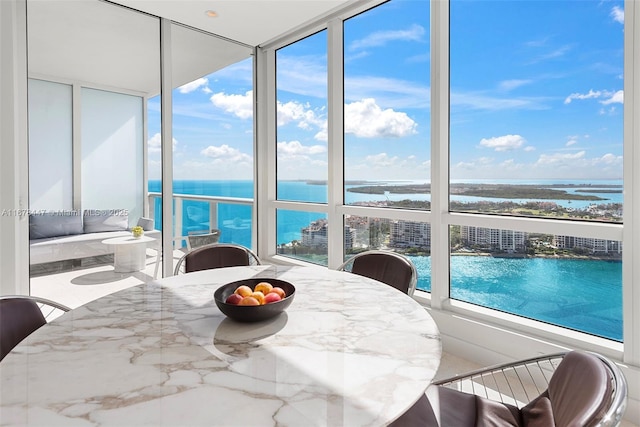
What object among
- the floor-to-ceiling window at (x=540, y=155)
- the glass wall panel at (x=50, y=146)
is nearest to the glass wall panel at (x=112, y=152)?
the glass wall panel at (x=50, y=146)

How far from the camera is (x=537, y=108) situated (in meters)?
2.43

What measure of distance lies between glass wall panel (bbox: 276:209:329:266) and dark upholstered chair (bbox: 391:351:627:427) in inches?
104

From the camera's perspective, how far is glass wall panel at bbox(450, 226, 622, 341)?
2.19 meters

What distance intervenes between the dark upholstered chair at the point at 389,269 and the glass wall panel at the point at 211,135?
222 centimetres

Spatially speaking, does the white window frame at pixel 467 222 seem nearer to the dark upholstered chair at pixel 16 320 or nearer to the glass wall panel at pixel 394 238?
the glass wall panel at pixel 394 238

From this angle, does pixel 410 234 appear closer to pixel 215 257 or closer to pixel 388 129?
pixel 388 129

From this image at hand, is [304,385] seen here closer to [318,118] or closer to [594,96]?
[594,96]

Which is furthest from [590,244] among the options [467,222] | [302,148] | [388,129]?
[302,148]

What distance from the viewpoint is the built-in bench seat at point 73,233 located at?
291 centimetres

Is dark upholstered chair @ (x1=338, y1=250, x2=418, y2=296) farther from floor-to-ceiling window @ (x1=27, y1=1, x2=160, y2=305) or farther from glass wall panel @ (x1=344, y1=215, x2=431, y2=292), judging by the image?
floor-to-ceiling window @ (x1=27, y1=1, x2=160, y2=305)

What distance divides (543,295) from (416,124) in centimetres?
160

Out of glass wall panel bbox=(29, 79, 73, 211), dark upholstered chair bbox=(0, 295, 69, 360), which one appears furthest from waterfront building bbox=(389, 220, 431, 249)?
glass wall panel bbox=(29, 79, 73, 211)

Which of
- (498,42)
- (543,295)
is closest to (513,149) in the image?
(498,42)

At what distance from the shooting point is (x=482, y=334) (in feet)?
8.46
